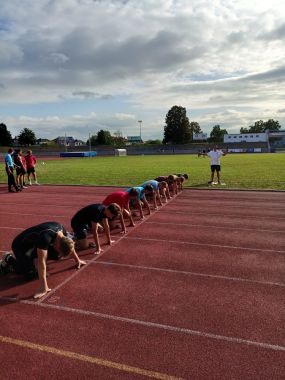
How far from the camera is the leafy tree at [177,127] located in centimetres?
10381

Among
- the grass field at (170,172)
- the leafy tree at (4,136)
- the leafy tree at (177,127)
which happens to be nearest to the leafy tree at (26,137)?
the leafy tree at (4,136)

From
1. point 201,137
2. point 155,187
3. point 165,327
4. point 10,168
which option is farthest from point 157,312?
point 201,137

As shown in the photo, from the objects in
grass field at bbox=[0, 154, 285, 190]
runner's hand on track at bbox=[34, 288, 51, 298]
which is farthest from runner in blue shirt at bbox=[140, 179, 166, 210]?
runner's hand on track at bbox=[34, 288, 51, 298]

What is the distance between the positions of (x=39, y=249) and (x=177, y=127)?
333ft

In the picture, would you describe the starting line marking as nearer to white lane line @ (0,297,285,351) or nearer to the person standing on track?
white lane line @ (0,297,285,351)

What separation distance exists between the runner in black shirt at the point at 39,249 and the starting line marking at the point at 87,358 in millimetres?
1075

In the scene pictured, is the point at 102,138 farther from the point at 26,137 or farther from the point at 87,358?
the point at 87,358

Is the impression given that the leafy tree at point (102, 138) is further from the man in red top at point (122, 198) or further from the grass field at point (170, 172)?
the man in red top at point (122, 198)

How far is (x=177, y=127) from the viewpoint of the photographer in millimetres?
104250

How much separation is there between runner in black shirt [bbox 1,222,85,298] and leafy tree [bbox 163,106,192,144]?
99.9m

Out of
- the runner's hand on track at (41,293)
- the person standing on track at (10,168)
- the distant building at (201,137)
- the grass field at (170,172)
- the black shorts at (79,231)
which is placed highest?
the distant building at (201,137)

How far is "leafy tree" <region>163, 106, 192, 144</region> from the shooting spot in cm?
10381

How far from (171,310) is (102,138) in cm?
11452

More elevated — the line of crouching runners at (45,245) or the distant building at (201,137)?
the distant building at (201,137)
